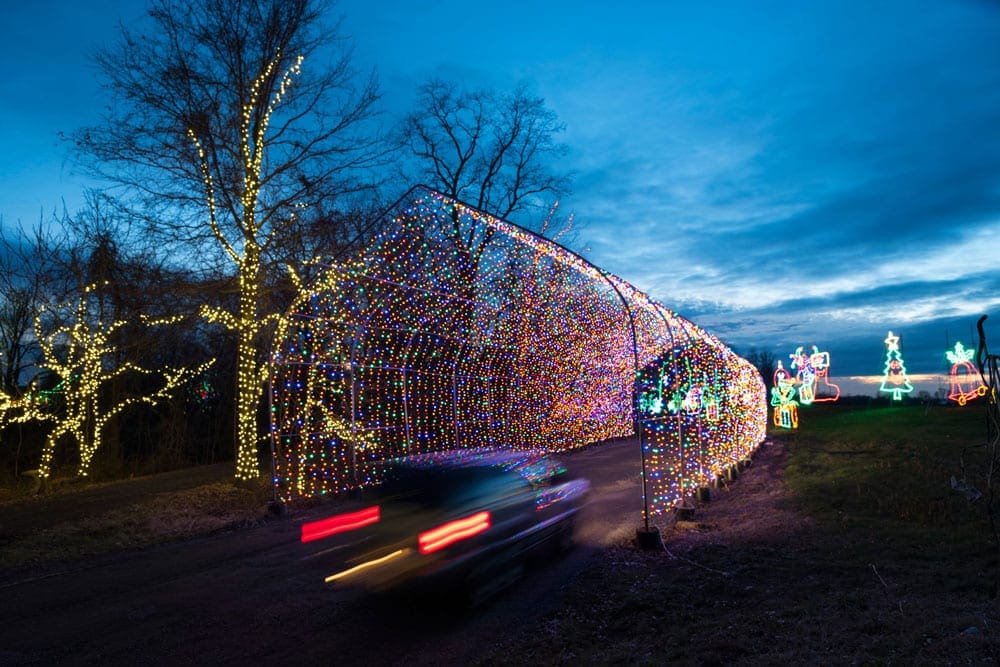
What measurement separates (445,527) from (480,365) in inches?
521

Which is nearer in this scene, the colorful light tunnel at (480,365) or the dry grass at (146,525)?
the dry grass at (146,525)

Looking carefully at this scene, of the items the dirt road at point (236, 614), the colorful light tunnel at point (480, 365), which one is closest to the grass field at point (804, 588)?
the dirt road at point (236, 614)

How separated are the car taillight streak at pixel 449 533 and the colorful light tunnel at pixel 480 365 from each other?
9.53 ft

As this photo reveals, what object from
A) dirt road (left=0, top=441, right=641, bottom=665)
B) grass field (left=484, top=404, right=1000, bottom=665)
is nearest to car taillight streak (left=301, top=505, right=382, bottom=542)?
dirt road (left=0, top=441, right=641, bottom=665)

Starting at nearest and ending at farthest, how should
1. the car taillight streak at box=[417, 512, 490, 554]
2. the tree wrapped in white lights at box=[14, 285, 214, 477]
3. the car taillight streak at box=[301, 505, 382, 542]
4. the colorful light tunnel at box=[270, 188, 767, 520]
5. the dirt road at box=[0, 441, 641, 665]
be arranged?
the dirt road at box=[0, 441, 641, 665]
the car taillight streak at box=[417, 512, 490, 554]
the car taillight streak at box=[301, 505, 382, 542]
the colorful light tunnel at box=[270, 188, 767, 520]
the tree wrapped in white lights at box=[14, 285, 214, 477]

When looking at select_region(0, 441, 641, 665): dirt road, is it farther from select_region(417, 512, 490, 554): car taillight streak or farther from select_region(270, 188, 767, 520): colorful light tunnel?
select_region(270, 188, 767, 520): colorful light tunnel

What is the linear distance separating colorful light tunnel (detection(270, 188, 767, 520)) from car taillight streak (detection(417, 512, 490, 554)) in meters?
2.90

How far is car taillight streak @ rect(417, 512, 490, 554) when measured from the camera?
5352 mm

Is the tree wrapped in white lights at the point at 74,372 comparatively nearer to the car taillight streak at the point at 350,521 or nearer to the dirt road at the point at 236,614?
the dirt road at the point at 236,614

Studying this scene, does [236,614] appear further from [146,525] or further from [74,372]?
[74,372]

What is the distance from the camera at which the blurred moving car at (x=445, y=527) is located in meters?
5.38

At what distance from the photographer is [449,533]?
5430 millimetres

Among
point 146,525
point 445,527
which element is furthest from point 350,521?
point 146,525

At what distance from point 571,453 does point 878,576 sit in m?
15.6
